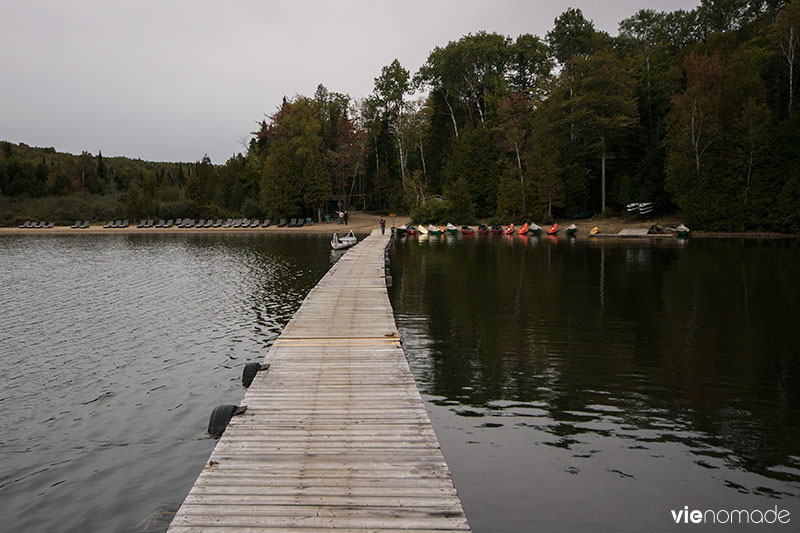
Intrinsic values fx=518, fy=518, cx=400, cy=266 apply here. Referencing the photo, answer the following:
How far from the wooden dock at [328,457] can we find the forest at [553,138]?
42.7m

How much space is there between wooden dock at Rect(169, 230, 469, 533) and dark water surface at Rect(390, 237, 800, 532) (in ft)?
3.73

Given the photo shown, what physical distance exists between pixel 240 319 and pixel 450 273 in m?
11.9

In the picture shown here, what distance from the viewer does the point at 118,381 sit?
11.4 meters

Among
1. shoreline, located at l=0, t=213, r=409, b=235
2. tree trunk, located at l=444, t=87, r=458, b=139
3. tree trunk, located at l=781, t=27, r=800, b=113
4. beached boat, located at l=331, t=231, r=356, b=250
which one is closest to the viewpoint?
beached boat, located at l=331, t=231, r=356, b=250

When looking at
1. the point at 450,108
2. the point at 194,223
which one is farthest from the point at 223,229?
the point at 450,108

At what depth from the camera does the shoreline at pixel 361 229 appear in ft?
140

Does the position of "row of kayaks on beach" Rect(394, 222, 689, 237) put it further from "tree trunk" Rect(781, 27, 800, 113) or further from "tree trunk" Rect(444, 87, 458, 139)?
Answer: "tree trunk" Rect(444, 87, 458, 139)

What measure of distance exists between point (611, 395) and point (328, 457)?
6.31 meters

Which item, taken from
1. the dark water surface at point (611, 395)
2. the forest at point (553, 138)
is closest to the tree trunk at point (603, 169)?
the forest at point (553, 138)

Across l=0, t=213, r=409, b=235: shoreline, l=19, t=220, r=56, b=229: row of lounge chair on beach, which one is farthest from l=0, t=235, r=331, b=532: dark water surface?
l=19, t=220, r=56, b=229: row of lounge chair on beach

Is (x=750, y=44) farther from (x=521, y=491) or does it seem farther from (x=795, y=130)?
(x=521, y=491)

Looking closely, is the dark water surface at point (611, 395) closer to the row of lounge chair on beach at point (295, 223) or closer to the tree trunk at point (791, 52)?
the tree trunk at point (791, 52)

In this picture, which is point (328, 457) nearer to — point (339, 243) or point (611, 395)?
point (611, 395)

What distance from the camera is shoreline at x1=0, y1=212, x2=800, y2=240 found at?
140 ft
